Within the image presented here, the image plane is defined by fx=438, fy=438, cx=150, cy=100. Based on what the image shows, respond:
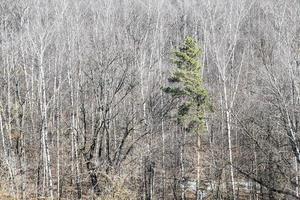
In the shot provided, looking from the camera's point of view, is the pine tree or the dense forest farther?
the pine tree

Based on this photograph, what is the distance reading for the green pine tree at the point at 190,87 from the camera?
26766mm

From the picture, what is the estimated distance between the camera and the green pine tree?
26766mm

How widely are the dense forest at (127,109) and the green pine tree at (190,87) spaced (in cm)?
9

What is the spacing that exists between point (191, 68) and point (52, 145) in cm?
976

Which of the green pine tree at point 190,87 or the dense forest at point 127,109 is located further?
the green pine tree at point 190,87

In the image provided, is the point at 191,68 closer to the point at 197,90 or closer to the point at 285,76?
the point at 197,90

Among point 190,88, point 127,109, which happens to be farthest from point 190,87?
point 127,109

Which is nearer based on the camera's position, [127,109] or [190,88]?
[127,109]

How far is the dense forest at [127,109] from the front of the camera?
16.0 metres

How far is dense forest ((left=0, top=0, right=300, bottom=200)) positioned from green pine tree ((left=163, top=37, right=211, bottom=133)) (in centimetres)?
9

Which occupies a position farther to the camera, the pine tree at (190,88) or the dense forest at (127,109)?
the pine tree at (190,88)

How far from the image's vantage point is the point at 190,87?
26703mm

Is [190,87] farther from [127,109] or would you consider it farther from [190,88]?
[127,109]

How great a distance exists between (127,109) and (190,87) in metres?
4.08
